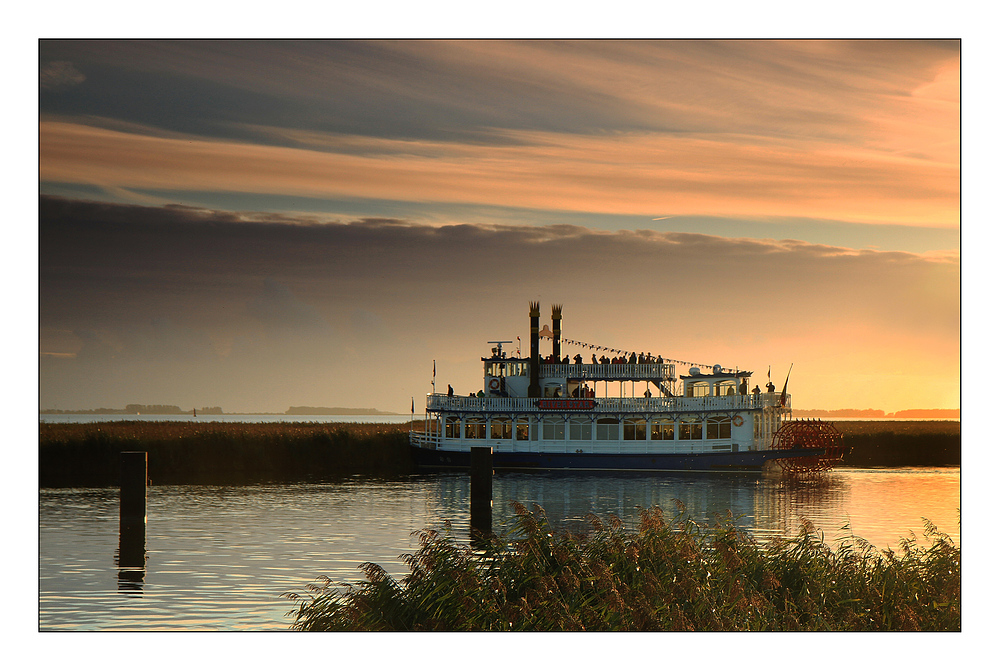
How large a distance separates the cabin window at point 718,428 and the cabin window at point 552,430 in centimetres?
677

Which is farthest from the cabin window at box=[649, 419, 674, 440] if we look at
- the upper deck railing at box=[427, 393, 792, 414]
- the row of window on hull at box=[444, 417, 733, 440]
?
the upper deck railing at box=[427, 393, 792, 414]

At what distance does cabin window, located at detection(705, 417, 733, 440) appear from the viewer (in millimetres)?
46206

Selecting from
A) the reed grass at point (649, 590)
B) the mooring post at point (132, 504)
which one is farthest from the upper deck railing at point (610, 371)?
the reed grass at point (649, 590)

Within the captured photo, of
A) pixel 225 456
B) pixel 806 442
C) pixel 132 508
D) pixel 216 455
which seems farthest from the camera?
pixel 806 442

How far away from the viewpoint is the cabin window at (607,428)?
4772 cm

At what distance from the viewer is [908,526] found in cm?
2547

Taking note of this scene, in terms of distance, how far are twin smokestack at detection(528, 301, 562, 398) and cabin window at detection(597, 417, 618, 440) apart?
329 centimetres

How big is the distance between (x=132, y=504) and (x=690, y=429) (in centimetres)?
3050

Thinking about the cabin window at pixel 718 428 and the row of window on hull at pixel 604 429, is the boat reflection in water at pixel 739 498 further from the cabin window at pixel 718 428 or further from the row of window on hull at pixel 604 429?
the row of window on hull at pixel 604 429

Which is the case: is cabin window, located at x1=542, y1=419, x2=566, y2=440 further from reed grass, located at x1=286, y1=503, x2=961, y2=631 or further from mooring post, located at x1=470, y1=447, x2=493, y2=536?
reed grass, located at x1=286, y1=503, x2=961, y2=631

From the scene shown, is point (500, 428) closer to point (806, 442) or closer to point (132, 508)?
point (806, 442)

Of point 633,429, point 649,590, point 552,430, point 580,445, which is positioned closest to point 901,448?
point 633,429

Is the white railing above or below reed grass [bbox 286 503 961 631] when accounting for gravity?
below

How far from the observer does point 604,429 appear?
1886 inches
